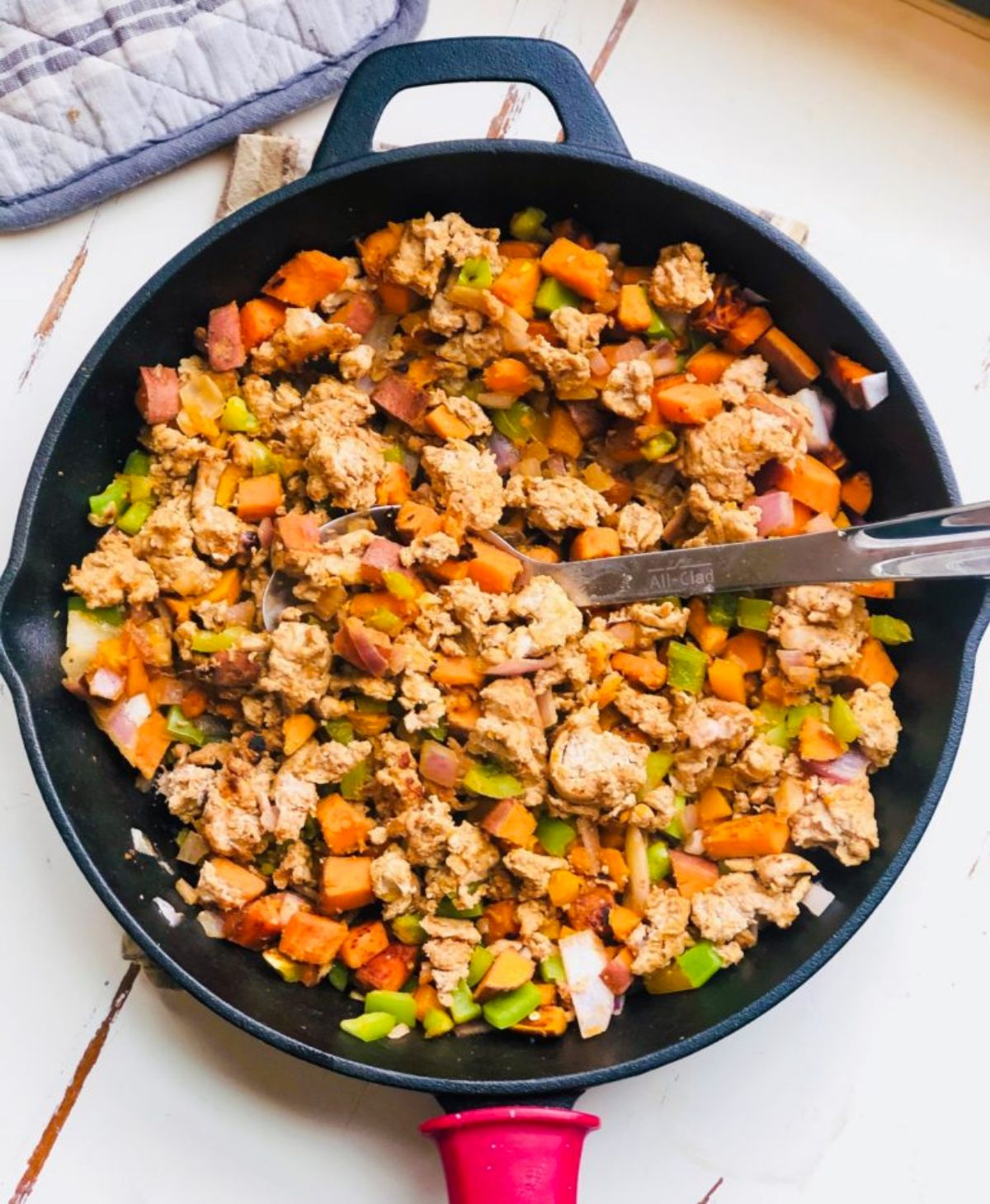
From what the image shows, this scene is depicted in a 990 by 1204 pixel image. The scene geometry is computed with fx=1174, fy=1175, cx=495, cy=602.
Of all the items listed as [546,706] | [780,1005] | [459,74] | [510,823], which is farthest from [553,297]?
[780,1005]

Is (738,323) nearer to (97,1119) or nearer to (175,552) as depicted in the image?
(175,552)

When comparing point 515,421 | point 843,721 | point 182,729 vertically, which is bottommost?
point 182,729

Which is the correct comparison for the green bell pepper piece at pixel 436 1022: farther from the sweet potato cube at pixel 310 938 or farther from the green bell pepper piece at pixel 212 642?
the green bell pepper piece at pixel 212 642

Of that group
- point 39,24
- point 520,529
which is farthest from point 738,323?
point 39,24

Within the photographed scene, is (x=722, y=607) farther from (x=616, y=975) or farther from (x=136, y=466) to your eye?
(x=136, y=466)

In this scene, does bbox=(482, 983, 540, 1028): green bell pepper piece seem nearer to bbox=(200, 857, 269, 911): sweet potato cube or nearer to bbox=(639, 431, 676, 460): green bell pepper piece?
bbox=(200, 857, 269, 911): sweet potato cube

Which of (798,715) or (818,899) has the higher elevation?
(798,715)

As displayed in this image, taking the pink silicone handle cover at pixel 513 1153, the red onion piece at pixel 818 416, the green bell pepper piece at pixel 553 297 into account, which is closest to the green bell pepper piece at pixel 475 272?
the green bell pepper piece at pixel 553 297
